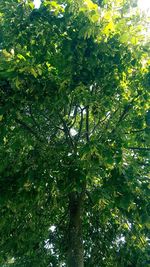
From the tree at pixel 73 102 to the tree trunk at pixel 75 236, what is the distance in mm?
21

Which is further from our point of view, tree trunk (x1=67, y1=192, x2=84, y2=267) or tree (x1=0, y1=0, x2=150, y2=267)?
tree trunk (x1=67, y1=192, x2=84, y2=267)

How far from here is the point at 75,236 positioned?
6336 mm

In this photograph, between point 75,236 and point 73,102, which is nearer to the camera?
point 73,102

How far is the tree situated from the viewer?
190 inches

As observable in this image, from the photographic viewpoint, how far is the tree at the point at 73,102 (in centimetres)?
483

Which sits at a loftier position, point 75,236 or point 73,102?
point 73,102

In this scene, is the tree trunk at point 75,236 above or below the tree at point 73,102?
below

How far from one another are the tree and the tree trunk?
21 millimetres

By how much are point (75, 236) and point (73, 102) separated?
279 cm

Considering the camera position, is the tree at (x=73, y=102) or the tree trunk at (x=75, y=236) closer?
the tree at (x=73, y=102)

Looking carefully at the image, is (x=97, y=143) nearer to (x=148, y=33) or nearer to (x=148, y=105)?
(x=148, y=105)

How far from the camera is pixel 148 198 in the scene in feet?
17.8

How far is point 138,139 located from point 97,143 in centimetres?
154

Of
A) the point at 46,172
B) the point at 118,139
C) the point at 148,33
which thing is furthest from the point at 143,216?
the point at 148,33
